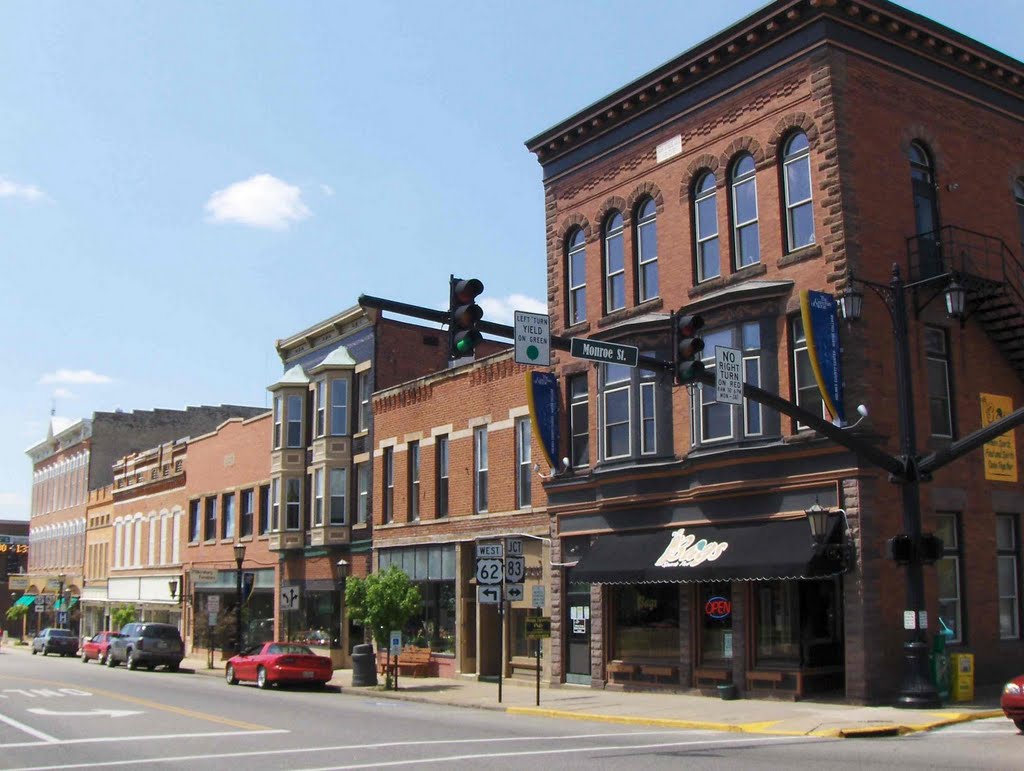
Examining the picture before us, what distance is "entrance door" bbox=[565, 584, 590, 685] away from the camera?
26.5 metres

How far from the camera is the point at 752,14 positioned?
74.4 feet

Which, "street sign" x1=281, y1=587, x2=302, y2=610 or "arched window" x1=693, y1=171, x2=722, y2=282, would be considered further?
"street sign" x1=281, y1=587, x2=302, y2=610

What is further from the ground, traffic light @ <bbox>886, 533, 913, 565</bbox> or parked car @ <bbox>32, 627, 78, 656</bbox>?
traffic light @ <bbox>886, 533, 913, 565</bbox>

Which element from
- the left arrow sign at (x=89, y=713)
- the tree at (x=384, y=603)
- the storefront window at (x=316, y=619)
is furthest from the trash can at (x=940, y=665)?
the storefront window at (x=316, y=619)

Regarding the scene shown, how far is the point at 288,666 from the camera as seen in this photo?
95.5ft

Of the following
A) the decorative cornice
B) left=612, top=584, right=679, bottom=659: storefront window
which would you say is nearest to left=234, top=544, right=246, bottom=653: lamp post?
left=612, top=584, right=679, bottom=659: storefront window

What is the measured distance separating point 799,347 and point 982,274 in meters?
4.80

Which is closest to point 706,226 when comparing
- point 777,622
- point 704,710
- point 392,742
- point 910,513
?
point 910,513

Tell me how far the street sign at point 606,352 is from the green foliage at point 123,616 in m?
44.7

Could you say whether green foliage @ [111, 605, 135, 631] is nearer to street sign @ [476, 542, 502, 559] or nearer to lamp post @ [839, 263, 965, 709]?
street sign @ [476, 542, 502, 559]

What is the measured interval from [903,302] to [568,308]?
9805 millimetres

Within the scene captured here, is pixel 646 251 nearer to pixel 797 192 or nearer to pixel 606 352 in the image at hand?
pixel 797 192

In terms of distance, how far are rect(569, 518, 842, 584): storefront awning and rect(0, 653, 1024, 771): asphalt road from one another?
3861 mm

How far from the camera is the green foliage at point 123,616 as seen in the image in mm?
55594
